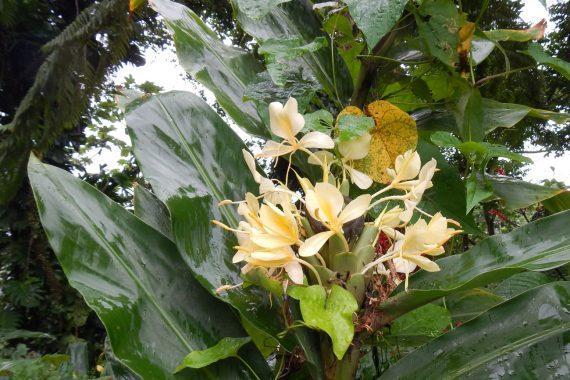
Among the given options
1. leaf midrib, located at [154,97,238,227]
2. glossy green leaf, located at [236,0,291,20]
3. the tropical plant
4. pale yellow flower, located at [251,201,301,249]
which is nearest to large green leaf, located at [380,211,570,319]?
the tropical plant

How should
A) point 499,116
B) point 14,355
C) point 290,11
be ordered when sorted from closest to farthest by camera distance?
point 499,116
point 290,11
point 14,355

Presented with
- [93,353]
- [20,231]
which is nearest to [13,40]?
[20,231]

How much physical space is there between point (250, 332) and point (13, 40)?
10.9ft

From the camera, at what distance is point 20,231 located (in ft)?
9.82

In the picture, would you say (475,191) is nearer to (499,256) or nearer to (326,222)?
(499,256)

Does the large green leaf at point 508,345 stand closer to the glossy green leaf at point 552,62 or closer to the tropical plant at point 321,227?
the tropical plant at point 321,227

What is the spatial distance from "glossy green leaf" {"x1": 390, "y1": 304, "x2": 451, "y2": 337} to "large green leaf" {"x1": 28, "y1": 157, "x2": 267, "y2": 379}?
0.54 ft

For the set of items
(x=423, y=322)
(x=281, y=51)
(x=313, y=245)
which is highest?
(x=281, y=51)

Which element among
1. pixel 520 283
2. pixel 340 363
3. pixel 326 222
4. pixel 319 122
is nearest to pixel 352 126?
pixel 319 122

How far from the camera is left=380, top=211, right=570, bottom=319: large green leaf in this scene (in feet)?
1.49

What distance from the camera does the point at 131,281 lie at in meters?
0.48

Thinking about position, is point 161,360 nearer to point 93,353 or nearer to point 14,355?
point 14,355

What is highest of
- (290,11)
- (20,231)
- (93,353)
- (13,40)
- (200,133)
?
(13,40)

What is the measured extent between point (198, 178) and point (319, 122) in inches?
6.6
